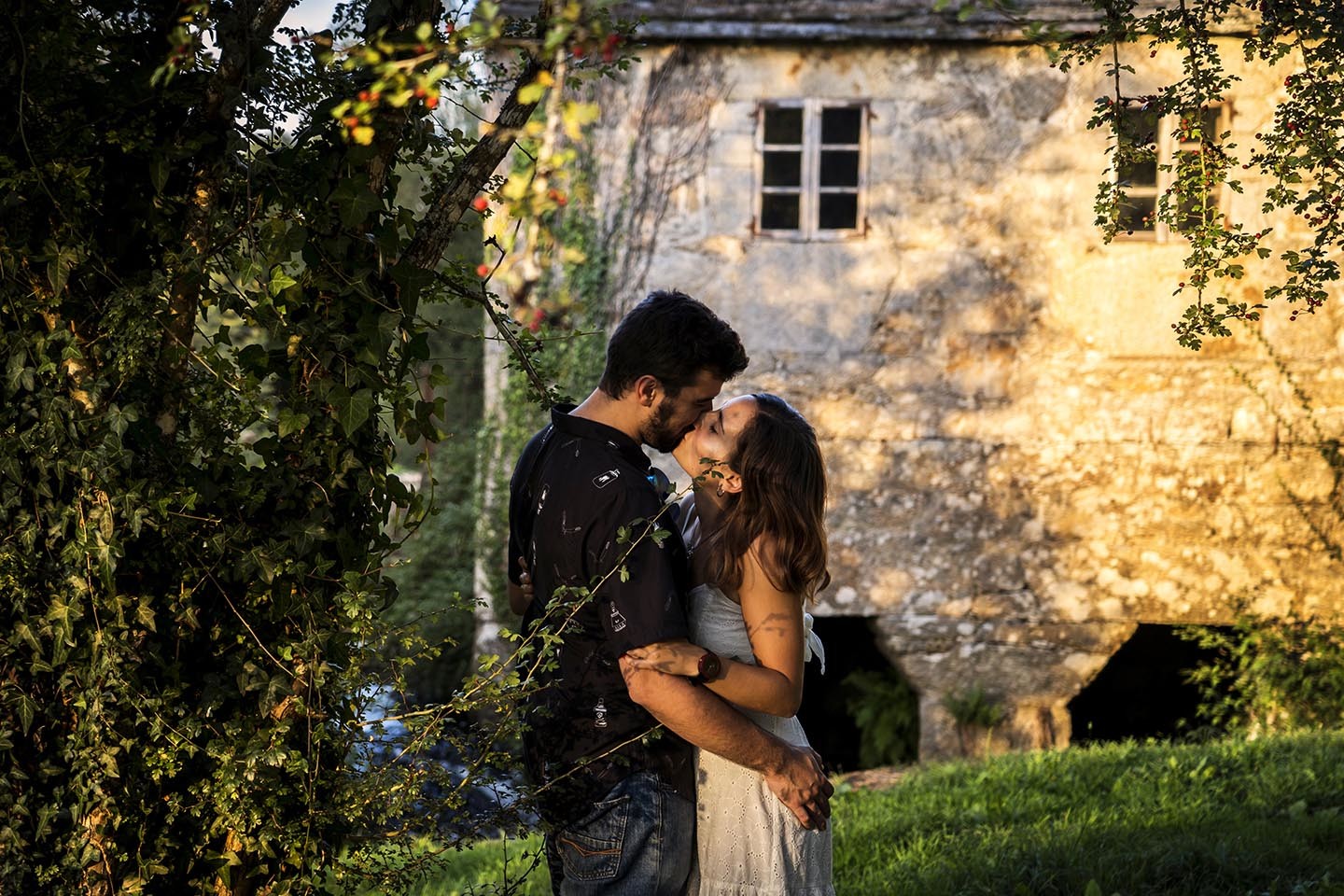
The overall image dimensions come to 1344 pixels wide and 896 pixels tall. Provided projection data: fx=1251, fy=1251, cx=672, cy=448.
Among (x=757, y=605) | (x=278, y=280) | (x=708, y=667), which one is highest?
(x=278, y=280)

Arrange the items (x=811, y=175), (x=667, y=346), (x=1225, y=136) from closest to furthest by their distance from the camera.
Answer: (x=667, y=346), (x=1225, y=136), (x=811, y=175)

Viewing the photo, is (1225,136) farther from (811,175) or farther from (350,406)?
(811,175)

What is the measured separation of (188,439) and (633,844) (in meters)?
1.33

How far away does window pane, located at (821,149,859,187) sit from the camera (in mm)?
8883

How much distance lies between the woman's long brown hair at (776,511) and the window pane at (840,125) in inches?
252

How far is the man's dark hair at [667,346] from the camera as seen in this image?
9.51 feet

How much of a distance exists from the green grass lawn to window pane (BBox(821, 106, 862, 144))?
4459 mm

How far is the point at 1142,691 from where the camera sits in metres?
10.1

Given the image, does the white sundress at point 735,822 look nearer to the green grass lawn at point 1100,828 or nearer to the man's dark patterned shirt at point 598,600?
the man's dark patterned shirt at point 598,600

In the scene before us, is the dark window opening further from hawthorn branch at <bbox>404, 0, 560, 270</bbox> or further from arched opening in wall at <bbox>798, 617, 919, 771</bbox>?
hawthorn branch at <bbox>404, 0, 560, 270</bbox>

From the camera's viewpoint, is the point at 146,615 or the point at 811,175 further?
the point at 811,175

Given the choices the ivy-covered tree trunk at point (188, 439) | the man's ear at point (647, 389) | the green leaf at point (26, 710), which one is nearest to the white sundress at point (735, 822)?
the man's ear at point (647, 389)

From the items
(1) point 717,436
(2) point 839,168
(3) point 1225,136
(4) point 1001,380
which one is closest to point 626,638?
(1) point 717,436

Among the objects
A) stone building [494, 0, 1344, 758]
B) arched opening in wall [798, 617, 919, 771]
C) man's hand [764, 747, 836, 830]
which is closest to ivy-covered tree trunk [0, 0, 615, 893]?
man's hand [764, 747, 836, 830]
